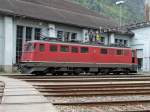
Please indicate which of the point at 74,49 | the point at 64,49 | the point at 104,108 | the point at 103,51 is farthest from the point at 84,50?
the point at 104,108

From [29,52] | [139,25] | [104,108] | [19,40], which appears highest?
[139,25]

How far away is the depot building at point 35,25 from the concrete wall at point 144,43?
251cm

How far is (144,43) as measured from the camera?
47.6m

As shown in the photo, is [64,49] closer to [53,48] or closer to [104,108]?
[53,48]

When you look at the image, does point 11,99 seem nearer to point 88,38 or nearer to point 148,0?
point 88,38

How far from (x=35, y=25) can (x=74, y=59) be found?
10.1m

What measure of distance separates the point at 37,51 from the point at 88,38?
1760 cm

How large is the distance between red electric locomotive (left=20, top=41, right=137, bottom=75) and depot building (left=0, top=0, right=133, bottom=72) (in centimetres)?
317

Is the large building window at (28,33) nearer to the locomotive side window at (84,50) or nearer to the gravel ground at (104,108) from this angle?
the locomotive side window at (84,50)

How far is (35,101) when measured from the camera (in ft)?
33.1

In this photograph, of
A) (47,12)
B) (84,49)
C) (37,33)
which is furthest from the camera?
(47,12)

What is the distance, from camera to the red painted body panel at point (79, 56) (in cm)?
2605

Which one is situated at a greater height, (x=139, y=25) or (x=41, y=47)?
(x=139, y=25)

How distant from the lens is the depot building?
1320 inches
